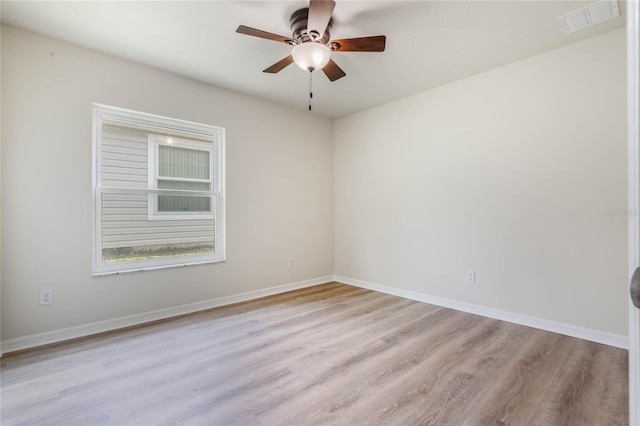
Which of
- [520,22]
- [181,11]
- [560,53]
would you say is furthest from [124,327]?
[560,53]

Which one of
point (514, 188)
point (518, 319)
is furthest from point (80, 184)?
point (518, 319)

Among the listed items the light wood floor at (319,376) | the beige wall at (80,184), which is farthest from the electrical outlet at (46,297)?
the light wood floor at (319,376)

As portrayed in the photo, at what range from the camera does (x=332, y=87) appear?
3508 mm

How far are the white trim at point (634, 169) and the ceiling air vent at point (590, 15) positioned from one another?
2344 mm

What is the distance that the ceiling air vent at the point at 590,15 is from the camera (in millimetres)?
2111

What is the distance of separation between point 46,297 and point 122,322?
638 millimetres

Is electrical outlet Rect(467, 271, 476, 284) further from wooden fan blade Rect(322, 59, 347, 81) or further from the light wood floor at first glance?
wooden fan blade Rect(322, 59, 347, 81)

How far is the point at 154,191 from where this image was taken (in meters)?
3.14

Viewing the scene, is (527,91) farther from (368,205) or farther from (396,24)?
(368,205)

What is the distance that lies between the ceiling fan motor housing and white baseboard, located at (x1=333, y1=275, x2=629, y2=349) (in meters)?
3.02

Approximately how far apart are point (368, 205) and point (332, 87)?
5.53 ft

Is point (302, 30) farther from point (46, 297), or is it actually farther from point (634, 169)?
point (46, 297)

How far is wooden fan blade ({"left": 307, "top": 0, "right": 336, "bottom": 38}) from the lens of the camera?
71.3 inches

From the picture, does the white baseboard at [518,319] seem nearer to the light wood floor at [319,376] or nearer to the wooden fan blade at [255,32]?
the light wood floor at [319,376]
